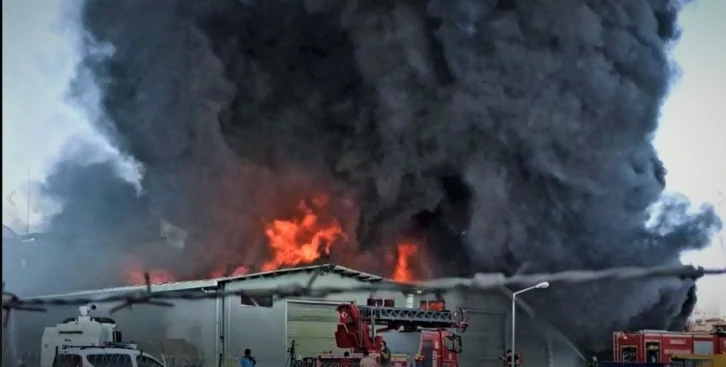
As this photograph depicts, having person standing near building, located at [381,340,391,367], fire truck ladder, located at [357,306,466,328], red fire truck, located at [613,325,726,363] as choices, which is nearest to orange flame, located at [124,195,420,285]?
fire truck ladder, located at [357,306,466,328]

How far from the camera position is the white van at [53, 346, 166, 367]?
16.1 meters

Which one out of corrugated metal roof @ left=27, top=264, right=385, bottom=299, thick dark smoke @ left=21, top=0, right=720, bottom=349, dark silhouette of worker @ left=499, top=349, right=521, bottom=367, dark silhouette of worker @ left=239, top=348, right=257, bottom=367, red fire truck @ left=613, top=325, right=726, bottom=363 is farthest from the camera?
dark silhouette of worker @ left=499, top=349, right=521, bottom=367

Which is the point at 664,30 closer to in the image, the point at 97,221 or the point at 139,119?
the point at 139,119

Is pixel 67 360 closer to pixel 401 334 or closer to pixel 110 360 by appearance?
pixel 110 360

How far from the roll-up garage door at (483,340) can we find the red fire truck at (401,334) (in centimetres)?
108

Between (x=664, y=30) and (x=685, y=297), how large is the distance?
6353mm

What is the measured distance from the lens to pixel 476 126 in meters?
20.8

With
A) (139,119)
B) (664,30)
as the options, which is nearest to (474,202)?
(664,30)

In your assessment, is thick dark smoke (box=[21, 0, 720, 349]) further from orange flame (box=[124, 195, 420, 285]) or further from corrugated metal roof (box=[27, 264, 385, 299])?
corrugated metal roof (box=[27, 264, 385, 299])

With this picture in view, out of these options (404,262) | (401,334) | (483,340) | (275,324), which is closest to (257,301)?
(275,324)

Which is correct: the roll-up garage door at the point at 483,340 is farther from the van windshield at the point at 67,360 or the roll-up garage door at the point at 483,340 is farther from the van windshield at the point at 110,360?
the van windshield at the point at 67,360

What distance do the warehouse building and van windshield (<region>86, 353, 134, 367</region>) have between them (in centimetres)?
158

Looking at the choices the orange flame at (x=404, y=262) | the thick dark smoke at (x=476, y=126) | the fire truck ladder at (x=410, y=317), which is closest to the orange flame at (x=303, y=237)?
the thick dark smoke at (x=476, y=126)

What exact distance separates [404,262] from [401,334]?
3.13 m
